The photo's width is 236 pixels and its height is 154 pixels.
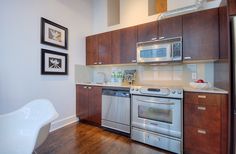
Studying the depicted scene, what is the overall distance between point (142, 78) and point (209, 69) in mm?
1272

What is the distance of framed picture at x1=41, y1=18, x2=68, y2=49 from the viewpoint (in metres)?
2.48

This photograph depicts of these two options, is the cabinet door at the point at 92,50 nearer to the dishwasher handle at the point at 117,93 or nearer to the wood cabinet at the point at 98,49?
the wood cabinet at the point at 98,49

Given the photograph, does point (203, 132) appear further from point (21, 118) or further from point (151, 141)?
point (21, 118)

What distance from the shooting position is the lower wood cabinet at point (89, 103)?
2.79 m

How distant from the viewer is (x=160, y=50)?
240 cm

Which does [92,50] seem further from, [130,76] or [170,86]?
[170,86]

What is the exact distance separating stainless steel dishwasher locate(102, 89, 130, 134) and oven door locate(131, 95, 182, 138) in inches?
5.8

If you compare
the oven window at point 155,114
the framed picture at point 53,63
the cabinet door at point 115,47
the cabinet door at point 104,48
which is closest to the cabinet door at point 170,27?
the cabinet door at point 115,47

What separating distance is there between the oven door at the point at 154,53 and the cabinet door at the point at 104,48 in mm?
788

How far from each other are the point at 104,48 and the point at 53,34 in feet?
3.67

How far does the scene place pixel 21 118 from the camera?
1559 mm

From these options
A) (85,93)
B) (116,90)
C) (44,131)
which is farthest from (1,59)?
(116,90)

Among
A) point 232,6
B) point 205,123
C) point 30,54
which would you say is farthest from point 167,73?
point 30,54

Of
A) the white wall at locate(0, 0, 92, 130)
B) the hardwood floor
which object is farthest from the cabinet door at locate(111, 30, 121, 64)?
the hardwood floor
